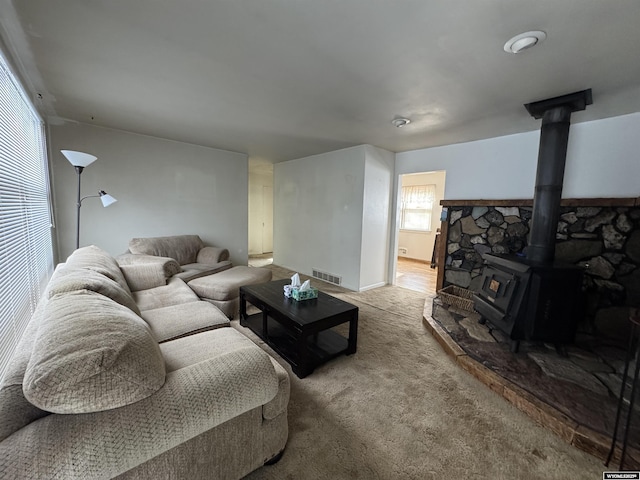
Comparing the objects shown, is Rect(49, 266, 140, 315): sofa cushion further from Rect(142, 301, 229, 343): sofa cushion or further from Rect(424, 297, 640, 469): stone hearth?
Rect(424, 297, 640, 469): stone hearth

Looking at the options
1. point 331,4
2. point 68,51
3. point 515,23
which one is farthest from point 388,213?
point 68,51

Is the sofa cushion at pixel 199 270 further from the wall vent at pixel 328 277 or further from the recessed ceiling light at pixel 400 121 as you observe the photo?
the recessed ceiling light at pixel 400 121

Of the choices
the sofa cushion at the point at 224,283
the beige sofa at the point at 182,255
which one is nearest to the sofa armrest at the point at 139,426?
the sofa cushion at the point at 224,283

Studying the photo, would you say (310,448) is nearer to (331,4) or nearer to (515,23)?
(331,4)

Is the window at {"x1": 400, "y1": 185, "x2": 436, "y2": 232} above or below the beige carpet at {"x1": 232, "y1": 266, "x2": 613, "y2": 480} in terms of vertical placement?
above

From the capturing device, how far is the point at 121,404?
803 mm

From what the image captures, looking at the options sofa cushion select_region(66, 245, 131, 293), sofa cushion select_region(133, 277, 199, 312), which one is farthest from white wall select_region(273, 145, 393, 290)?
sofa cushion select_region(66, 245, 131, 293)

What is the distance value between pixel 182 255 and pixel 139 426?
330cm

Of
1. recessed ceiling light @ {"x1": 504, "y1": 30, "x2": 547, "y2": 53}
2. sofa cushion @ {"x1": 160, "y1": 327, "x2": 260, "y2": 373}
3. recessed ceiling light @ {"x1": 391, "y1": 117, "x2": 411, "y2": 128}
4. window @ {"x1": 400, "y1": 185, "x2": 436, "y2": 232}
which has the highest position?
recessed ceiling light @ {"x1": 391, "y1": 117, "x2": 411, "y2": 128}

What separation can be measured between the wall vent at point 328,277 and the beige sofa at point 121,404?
3.11 m

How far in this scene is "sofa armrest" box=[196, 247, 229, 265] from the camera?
12.4 feet

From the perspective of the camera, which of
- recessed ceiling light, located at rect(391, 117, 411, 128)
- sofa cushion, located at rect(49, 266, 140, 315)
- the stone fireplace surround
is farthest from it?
recessed ceiling light, located at rect(391, 117, 411, 128)

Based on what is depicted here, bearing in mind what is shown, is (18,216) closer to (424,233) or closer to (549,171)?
(549,171)

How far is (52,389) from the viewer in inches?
28.3
